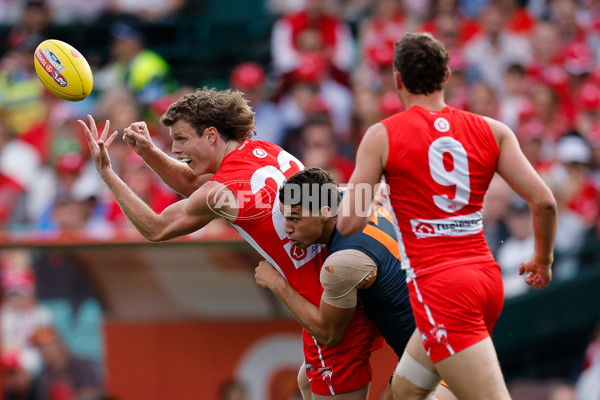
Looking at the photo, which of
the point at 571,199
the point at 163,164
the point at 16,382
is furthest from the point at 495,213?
the point at 16,382

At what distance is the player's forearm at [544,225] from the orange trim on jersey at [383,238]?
855 mm

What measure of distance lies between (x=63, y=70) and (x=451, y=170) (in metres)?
2.77

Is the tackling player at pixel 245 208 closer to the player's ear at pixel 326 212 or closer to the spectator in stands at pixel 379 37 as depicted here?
the player's ear at pixel 326 212

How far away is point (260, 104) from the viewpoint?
11828 millimetres

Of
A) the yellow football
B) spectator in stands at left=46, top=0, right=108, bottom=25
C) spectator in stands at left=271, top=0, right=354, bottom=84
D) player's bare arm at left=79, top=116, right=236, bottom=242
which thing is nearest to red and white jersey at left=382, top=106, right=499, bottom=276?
player's bare arm at left=79, top=116, right=236, bottom=242

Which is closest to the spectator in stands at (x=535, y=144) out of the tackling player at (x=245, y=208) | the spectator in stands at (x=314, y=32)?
the spectator in stands at (x=314, y=32)

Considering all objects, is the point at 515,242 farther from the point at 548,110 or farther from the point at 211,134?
the point at 211,134

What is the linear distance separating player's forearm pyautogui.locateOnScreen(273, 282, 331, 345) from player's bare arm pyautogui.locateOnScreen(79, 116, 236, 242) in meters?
0.55

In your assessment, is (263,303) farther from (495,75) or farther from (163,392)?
(495,75)

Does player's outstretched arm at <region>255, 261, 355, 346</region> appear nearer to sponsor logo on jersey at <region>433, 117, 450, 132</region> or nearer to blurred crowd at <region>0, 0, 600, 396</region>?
sponsor logo on jersey at <region>433, 117, 450, 132</region>

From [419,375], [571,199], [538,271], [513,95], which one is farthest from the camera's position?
[513,95]

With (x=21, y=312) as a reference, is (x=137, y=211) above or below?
above

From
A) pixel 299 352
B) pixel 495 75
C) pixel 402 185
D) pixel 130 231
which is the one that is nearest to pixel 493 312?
pixel 402 185

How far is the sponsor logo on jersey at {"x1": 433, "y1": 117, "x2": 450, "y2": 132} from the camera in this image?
181 inches
